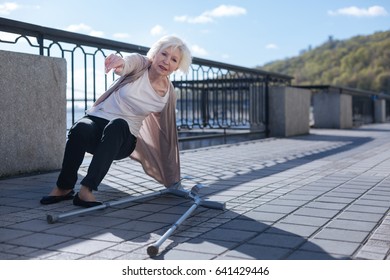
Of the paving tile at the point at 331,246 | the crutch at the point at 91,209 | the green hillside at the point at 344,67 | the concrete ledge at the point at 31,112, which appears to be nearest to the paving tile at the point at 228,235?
the paving tile at the point at 331,246

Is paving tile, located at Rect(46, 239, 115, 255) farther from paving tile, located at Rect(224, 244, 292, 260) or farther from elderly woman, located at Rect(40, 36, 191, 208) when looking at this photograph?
elderly woman, located at Rect(40, 36, 191, 208)

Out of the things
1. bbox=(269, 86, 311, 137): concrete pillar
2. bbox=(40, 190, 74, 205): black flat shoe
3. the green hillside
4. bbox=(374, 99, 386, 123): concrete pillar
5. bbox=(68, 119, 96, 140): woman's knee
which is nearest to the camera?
bbox=(68, 119, 96, 140): woman's knee

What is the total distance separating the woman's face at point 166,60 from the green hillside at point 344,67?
180ft

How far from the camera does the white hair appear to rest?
402 cm

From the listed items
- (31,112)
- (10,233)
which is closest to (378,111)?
(31,112)

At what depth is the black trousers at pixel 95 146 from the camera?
3.68 metres

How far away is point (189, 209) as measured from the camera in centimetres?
342

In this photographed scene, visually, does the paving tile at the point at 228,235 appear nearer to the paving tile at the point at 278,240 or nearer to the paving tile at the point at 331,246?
the paving tile at the point at 278,240

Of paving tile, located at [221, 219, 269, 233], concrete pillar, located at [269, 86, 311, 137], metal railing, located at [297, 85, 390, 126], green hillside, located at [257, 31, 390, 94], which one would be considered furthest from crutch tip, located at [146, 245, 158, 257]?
green hillside, located at [257, 31, 390, 94]

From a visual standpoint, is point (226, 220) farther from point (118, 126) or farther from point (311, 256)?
point (118, 126)

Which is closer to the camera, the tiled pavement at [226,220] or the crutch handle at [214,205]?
the tiled pavement at [226,220]

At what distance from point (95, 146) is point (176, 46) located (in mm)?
1012

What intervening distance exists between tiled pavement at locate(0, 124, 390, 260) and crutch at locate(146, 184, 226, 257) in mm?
52

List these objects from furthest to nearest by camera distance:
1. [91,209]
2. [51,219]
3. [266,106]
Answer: [266,106]
[91,209]
[51,219]
